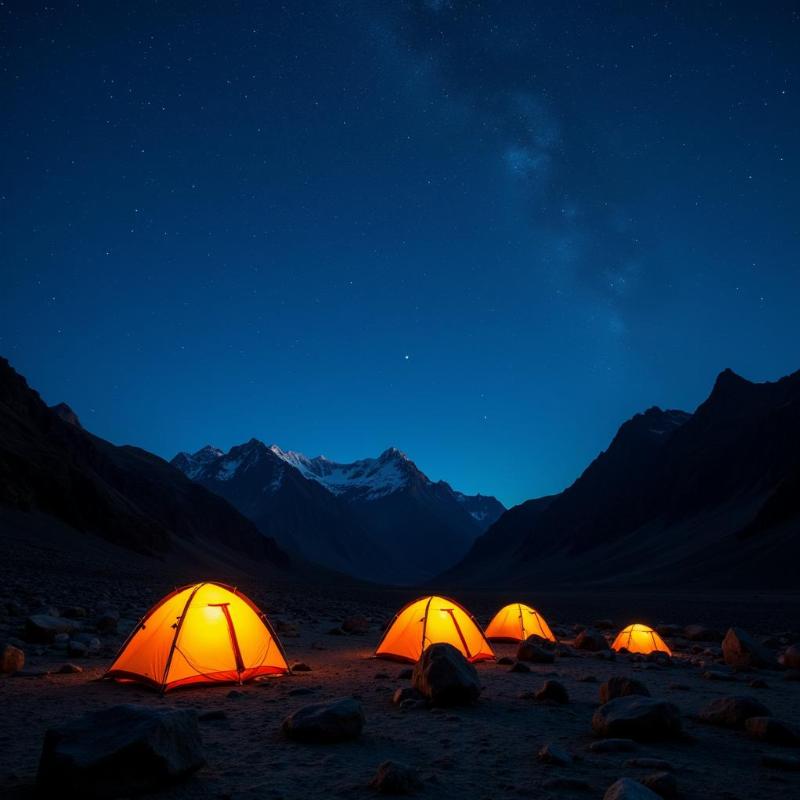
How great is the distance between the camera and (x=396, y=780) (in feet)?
17.4

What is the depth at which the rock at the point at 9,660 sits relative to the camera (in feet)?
31.8

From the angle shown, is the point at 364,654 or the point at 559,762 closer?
the point at 559,762

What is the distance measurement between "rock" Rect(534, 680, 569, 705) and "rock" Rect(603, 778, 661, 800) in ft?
16.0

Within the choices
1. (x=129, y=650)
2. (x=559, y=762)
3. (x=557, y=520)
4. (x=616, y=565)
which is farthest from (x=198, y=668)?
(x=557, y=520)

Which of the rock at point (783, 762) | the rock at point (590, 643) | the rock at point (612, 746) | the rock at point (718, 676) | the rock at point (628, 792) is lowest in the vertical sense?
the rock at point (590, 643)

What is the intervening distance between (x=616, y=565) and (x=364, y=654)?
90783 millimetres

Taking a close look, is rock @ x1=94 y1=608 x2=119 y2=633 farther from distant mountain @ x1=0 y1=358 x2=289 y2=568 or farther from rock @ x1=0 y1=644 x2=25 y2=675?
distant mountain @ x1=0 y1=358 x2=289 y2=568

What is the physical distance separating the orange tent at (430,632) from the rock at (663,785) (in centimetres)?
848

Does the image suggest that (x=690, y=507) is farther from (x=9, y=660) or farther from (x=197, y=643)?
(x=9, y=660)

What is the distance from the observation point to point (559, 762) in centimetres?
629

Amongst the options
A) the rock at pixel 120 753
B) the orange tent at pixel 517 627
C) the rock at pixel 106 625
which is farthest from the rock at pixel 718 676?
the rock at pixel 106 625

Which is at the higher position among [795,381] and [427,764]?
[795,381]

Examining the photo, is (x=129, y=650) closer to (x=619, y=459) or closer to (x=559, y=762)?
(x=559, y=762)

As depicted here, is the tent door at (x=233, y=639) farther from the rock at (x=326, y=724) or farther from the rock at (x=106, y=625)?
the rock at (x=106, y=625)
